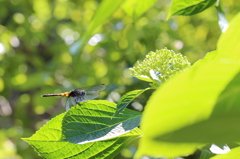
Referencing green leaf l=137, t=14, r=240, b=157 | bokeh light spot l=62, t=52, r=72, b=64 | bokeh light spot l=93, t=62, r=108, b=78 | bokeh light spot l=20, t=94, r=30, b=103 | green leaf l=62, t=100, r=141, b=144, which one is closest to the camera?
green leaf l=137, t=14, r=240, b=157

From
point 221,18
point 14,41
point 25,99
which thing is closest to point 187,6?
point 221,18

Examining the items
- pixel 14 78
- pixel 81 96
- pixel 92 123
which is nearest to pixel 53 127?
pixel 92 123

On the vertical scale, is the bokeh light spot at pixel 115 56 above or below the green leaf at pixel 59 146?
below

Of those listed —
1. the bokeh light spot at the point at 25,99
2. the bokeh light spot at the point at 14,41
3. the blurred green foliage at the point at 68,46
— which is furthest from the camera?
the bokeh light spot at the point at 14,41

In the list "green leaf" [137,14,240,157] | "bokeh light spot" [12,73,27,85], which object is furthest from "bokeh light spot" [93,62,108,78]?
"green leaf" [137,14,240,157]

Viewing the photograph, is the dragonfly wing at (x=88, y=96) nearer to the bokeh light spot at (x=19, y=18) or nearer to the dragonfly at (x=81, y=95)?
the dragonfly at (x=81, y=95)

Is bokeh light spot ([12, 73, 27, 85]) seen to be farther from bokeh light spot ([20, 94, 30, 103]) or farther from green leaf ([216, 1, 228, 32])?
green leaf ([216, 1, 228, 32])

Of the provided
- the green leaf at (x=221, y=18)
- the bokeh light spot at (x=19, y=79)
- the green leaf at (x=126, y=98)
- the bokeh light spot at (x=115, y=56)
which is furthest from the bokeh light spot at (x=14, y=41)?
the green leaf at (x=126, y=98)
